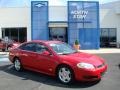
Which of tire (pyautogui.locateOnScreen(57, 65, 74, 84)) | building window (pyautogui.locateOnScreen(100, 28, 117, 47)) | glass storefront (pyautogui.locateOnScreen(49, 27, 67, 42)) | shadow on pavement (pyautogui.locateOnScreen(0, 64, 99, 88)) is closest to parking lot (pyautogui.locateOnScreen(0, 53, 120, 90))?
shadow on pavement (pyautogui.locateOnScreen(0, 64, 99, 88))

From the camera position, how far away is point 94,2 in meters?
40.9

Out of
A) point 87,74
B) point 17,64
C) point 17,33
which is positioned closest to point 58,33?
point 17,33

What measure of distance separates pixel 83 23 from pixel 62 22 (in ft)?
8.44

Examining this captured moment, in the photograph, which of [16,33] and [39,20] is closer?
[39,20]

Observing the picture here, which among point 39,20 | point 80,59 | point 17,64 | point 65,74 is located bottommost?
point 65,74

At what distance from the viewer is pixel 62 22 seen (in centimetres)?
4081

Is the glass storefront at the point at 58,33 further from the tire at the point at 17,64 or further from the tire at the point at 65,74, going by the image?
the tire at the point at 65,74

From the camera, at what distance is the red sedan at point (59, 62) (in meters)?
11.0

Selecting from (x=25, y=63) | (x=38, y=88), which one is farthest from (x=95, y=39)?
(x=38, y=88)

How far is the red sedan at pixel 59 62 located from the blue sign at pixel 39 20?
26164mm

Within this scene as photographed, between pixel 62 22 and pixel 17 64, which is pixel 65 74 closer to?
pixel 17 64

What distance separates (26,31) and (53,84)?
31.0 metres

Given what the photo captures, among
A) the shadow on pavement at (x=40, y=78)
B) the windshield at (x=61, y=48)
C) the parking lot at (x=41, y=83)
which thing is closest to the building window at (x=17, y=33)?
the shadow on pavement at (x=40, y=78)

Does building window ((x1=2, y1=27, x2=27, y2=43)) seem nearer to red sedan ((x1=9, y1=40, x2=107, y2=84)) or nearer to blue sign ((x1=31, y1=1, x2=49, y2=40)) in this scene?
blue sign ((x1=31, y1=1, x2=49, y2=40))
